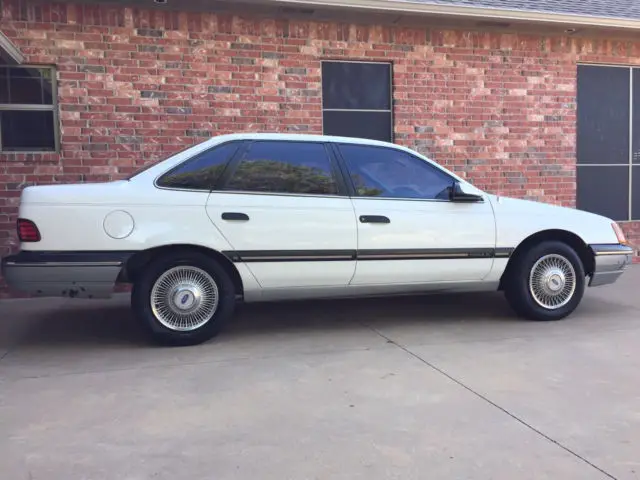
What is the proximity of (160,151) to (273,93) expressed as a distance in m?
1.63

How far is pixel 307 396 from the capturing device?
3865 mm

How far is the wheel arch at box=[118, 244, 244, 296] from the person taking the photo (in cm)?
482

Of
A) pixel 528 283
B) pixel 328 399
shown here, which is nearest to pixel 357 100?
pixel 528 283

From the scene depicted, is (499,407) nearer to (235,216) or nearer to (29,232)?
(235,216)

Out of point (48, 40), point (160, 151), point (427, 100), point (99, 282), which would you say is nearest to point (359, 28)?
point (427, 100)

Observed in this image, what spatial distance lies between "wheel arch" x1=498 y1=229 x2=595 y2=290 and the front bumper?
0.16 feet

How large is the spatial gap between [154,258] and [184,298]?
1.34 ft

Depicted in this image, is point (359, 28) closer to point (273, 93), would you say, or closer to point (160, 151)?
point (273, 93)

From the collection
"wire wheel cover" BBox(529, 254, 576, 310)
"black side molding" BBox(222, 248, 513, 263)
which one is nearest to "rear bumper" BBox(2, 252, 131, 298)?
"black side molding" BBox(222, 248, 513, 263)

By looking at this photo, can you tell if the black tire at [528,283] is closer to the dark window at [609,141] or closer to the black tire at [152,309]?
the black tire at [152,309]

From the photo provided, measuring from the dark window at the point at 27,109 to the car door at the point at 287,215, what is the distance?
340cm

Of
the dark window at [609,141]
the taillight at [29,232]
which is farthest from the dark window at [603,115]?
the taillight at [29,232]

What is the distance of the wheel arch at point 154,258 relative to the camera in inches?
190

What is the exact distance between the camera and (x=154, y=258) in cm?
490
